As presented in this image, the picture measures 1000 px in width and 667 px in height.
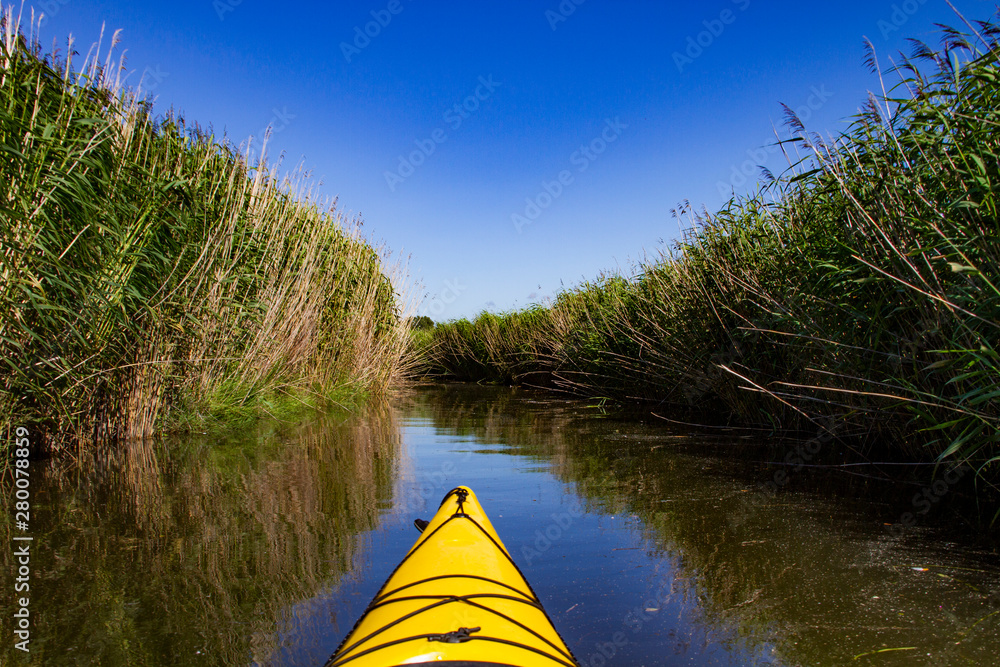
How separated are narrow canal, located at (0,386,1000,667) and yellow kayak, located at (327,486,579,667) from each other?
0.32 metres

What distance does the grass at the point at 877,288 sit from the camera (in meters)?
2.98

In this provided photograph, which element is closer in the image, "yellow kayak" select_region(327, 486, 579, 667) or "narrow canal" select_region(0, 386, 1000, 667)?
"yellow kayak" select_region(327, 486, 579, 667)

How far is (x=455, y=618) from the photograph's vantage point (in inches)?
70.9

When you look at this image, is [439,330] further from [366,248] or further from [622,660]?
[622,660]

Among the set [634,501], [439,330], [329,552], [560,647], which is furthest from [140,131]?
[439,330]

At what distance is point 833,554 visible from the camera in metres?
2.96

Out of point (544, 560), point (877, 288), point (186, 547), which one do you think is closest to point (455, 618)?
point (544, 560)

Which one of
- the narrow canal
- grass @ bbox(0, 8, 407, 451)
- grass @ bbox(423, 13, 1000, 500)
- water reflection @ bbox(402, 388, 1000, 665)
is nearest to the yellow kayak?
the narrow canal

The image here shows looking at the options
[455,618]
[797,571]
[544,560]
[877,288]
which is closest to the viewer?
[455,618]

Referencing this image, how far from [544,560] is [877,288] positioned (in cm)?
264

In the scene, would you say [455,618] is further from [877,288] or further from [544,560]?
[877,288]

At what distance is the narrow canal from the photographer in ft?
7.00

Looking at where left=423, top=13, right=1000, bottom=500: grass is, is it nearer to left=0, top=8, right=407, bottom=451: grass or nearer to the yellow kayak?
the yellow kayak

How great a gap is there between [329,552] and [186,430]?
411 centimetres
